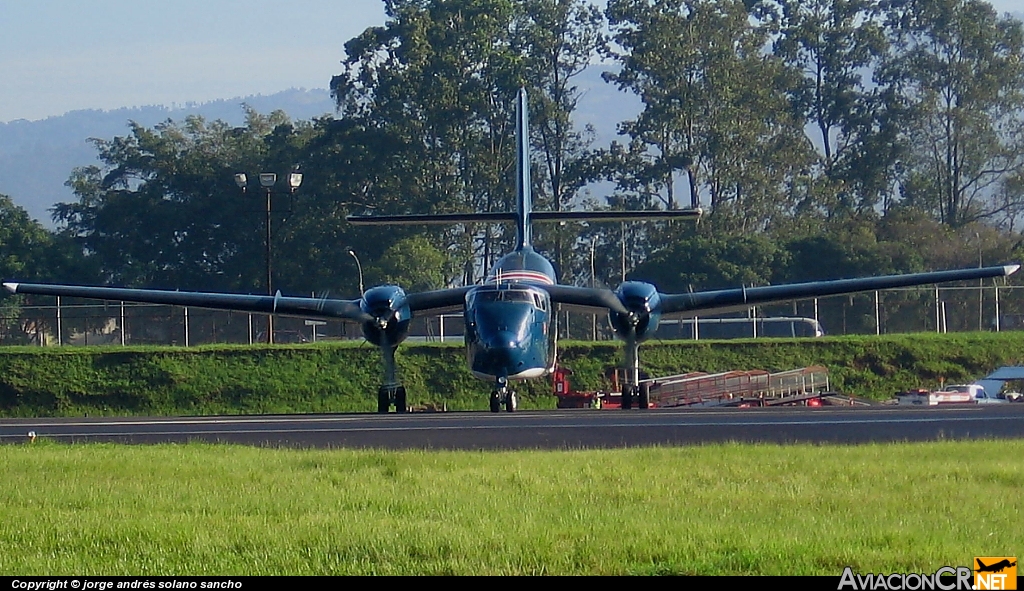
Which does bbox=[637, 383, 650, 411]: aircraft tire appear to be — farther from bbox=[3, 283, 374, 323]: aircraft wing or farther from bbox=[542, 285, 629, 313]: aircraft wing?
bbox=[3, 283, 374, 323]: aircraft wing

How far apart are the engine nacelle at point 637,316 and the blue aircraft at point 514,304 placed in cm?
2

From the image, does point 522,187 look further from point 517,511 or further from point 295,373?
point 517,511

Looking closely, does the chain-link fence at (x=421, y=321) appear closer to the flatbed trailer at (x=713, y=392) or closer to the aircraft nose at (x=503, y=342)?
the flatbed trailer at (x=713, y=392)

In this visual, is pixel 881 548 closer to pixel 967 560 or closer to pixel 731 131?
pixel 967 560

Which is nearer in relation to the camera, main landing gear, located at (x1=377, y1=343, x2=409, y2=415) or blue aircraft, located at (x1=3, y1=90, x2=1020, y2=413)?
blue aircraft, located at (x1=3, y1=90, x2=1020, y2=413)

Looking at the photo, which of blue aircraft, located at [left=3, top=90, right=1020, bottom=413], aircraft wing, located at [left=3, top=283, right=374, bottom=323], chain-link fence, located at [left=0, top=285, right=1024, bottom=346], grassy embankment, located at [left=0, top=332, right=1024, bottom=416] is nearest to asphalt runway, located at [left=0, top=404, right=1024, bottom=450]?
blue aircraft, located at [left=3, top=90, right=1020, bottom=413]

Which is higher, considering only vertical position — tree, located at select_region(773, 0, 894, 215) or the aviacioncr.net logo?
tree, located at select_region(773, 0, 894, 215)

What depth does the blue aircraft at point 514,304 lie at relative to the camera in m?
27.8

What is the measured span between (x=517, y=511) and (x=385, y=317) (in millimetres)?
18193

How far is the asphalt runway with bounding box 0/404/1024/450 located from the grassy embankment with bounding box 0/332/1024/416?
14.0 metres

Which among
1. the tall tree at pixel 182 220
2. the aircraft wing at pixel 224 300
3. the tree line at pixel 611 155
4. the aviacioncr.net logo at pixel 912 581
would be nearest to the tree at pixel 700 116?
the tree line at pixel 611 155

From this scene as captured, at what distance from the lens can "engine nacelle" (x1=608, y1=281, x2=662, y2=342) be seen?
2948cm

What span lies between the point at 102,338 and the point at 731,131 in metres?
33.9

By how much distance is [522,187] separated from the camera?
37000 millimetres
